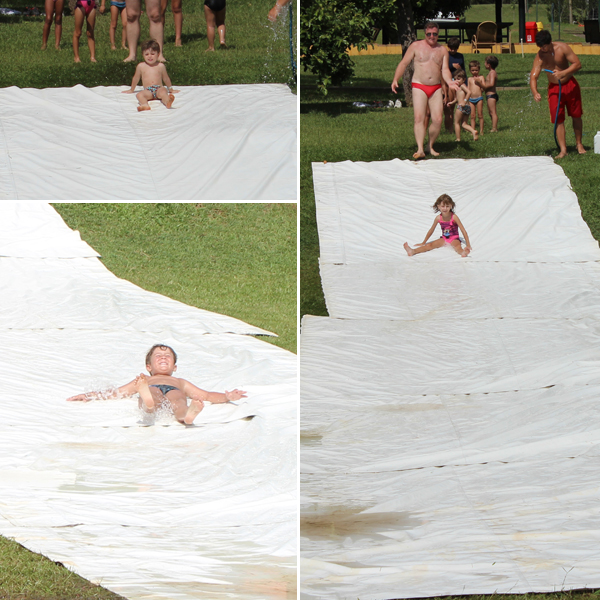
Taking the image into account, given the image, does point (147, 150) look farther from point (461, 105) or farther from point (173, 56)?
point (461, 105)

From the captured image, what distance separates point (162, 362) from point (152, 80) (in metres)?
3.89

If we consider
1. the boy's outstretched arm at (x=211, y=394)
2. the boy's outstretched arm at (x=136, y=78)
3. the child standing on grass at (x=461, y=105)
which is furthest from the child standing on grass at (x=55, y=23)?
the boy's outstretched arm at (x=211, y=394)

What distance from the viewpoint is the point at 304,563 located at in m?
3.18

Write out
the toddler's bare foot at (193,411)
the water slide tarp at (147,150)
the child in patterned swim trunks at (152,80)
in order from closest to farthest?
the toddler's bare foot at (193,411)
the water slide tarp at (147,150)
the child in patterned swim trunks at (152,80)

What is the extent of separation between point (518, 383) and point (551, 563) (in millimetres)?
2214

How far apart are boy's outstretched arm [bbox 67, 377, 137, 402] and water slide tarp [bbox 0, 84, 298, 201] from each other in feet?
5.56

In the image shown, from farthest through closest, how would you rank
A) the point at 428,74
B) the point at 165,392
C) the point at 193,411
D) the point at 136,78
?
the point at 428,74, the point at 136,78, the point at 165,392, the point at 193,411

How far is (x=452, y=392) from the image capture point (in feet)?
17.1

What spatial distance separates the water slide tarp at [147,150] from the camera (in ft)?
21.5

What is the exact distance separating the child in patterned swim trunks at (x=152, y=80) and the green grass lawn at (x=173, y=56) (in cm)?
64

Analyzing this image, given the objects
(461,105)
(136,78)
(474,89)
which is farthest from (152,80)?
(474,89)

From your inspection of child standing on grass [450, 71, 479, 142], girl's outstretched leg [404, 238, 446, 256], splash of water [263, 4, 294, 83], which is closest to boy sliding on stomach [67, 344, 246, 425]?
girl's outstretched leg [404, 238, 446, 256]

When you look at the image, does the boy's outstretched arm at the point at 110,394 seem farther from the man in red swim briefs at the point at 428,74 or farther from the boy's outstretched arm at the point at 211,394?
the man in red swim briefs at the point at 428,74

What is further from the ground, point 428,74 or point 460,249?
point 428,74
